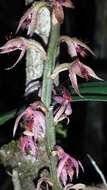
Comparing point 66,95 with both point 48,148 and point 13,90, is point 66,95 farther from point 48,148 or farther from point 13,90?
point 13,90

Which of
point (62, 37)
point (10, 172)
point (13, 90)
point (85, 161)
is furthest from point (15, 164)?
point (13, 90)

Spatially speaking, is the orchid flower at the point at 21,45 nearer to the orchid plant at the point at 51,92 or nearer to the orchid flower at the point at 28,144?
the orchid plant at the point at 51,92

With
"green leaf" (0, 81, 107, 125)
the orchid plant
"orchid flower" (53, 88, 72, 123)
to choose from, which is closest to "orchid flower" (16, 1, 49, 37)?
the orchid plant

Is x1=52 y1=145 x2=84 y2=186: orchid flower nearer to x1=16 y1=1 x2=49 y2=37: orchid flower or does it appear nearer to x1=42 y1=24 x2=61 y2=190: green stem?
x1=42 y1=24 x2=61 y2=190: green stem

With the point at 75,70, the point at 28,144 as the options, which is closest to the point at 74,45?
the point at 75,70

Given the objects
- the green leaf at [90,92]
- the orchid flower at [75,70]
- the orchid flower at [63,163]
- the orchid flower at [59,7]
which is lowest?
the orchid flower at [63,163]

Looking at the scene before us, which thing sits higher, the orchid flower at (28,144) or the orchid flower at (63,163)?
the orchid flower at (28,144)

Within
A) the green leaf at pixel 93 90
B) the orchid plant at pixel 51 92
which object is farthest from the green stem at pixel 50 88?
the green leaf at pixel 93 90

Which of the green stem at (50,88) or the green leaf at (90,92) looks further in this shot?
the green leaf at (90,92)
